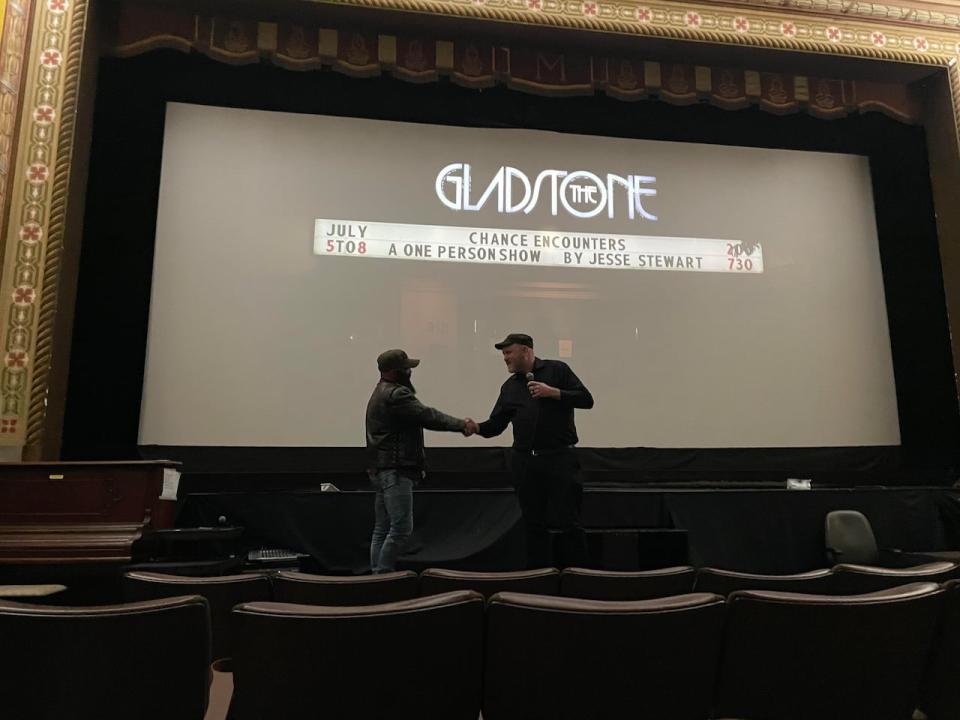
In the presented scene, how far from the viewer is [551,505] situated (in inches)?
135

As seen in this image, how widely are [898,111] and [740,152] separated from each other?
138cm

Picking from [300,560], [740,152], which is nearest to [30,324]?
[300,560]

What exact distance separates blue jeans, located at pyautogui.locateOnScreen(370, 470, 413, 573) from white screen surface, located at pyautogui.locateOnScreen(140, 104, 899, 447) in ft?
4.63

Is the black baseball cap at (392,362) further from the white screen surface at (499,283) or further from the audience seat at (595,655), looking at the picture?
the audience seat at (595,655)

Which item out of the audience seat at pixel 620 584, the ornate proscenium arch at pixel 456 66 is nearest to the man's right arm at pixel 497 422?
the audience seat at pixel 620 584

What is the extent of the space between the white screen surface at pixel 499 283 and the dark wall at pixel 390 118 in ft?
0.40

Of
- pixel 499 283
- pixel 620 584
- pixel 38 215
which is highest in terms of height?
pixel 38 215

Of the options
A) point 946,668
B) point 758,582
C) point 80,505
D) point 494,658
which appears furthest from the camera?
point 80,505

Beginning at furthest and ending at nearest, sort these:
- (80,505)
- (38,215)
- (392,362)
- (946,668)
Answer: (38,215) → (392,362) → (80,505) → (946,668)

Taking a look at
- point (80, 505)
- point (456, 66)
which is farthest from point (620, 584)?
point (456, 66)

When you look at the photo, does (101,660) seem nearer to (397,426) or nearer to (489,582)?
(489,582)

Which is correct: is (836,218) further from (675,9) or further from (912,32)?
(675,9)

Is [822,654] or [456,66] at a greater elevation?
[456,66]

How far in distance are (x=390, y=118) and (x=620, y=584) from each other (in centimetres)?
443
